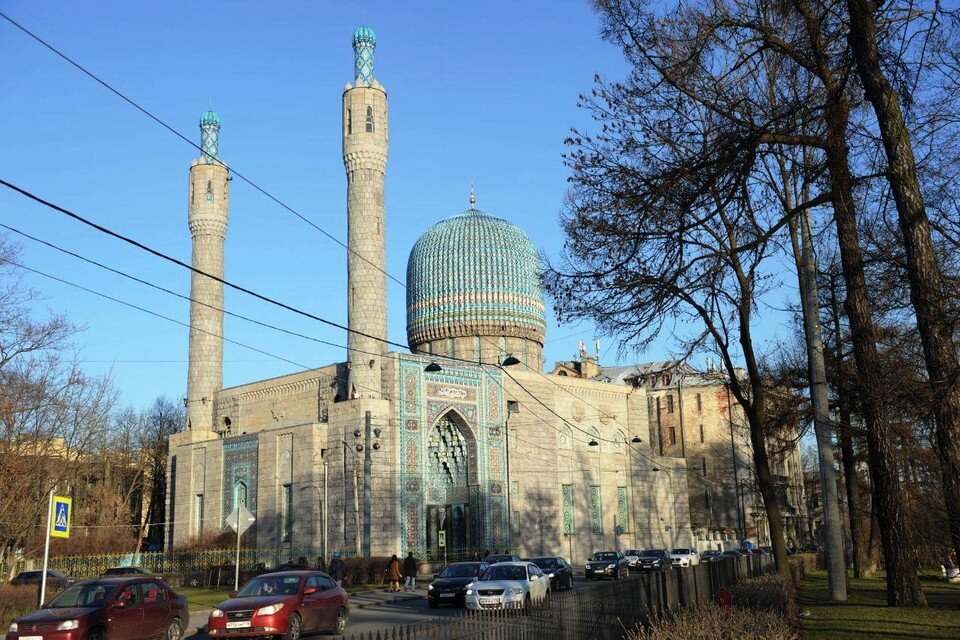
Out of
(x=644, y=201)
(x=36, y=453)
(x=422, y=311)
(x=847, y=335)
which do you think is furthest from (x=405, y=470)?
(x=644, y=201)

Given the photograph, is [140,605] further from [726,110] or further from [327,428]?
[327,428]

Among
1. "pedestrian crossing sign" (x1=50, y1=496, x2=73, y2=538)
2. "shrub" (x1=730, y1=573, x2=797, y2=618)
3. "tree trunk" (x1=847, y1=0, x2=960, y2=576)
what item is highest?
"tree trunk" (x1=847, y1=0, x2=960, y2=576)

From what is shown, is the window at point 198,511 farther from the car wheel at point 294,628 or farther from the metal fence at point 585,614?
the metal fence at point 585,614

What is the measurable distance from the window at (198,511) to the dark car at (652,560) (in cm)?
2255

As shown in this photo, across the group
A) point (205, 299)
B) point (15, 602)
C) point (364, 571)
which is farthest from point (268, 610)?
point (205, 299)

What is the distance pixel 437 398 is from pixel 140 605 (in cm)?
3073

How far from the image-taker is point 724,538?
75125 millimetres

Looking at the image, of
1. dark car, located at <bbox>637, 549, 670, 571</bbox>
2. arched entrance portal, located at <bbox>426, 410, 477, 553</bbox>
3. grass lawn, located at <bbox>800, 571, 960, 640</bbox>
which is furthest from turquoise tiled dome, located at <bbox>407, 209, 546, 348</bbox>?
grass lawn, located at <bbox>800, 571, 960, 640</bbox>

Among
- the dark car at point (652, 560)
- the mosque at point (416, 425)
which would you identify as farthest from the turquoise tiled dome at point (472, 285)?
the dark car at point (652, 560)

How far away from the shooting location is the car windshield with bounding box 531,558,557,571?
30.6 metres

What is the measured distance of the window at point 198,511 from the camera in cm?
4959

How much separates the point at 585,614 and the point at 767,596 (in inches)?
172

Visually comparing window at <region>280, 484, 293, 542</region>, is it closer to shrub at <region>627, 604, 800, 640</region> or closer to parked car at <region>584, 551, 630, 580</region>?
parked car at <region>584, 551, 630, 580</region>

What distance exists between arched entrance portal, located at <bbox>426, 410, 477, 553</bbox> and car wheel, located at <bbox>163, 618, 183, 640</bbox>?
2899 centimetres
